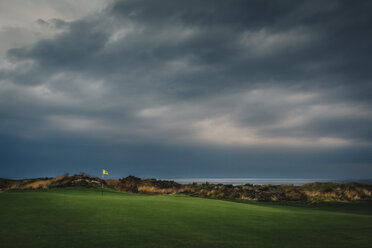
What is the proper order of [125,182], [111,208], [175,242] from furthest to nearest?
[125,182] → [111,208] → [175,242]

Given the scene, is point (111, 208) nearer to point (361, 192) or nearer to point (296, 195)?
point (296, 195)

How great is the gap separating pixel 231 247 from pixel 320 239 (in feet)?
8.53

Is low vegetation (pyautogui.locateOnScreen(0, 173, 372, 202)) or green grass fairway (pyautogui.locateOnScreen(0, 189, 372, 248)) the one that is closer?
green grass fairway (pyautogui.locateOnScreen(0, 189, 372, 248))

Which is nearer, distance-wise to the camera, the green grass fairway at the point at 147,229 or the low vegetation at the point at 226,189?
the green grass fairway at the point at 147,229

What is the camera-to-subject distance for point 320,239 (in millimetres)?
7051

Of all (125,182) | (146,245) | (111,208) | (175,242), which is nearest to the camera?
(146,245)

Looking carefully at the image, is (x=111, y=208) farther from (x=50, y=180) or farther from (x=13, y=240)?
(x=50, y=180)

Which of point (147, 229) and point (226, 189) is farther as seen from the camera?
point (226, 189)

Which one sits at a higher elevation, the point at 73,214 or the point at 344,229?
the point at 73,214

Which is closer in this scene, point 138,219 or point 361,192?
point 138,219

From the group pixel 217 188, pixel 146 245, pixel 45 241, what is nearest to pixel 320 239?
pixel 146 245

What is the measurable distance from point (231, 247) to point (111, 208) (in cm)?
558

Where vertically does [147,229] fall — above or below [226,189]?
above

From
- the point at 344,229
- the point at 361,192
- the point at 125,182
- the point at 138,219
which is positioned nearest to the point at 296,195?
the point at 361,192
